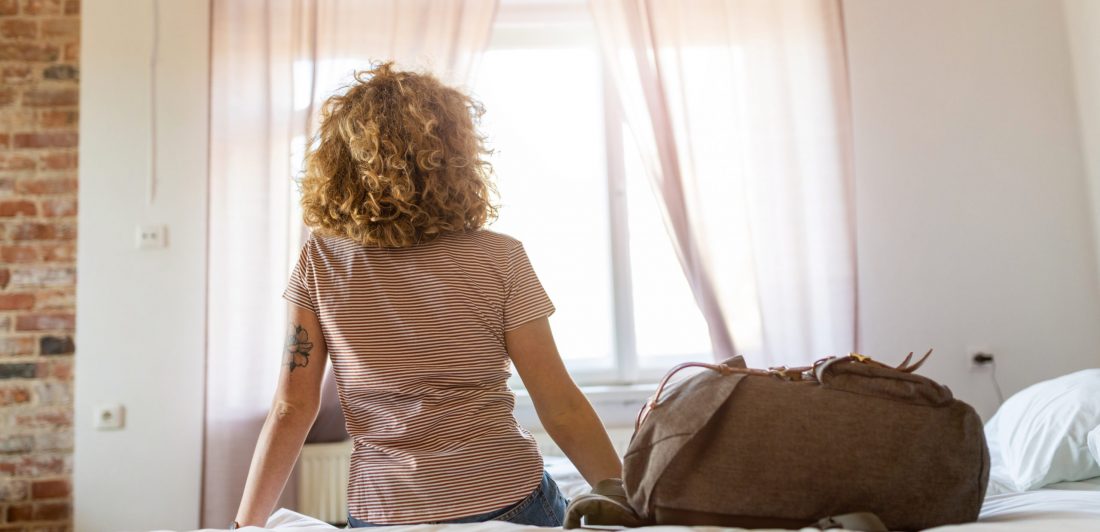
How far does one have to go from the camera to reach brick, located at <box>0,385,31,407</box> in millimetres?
2713

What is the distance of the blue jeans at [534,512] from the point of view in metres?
1.16

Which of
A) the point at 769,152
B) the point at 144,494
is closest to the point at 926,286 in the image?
the point at 769,152

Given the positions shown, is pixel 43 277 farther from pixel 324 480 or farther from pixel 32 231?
pixel 324 480

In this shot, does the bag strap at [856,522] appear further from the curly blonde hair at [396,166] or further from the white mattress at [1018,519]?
the curly blonde hair at [396,166]

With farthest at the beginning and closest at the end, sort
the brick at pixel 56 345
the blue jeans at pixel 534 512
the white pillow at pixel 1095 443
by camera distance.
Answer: the brick at pixel 56 345, the white pillow at pixel 1095 443, the blue jeans at pixel 534 512

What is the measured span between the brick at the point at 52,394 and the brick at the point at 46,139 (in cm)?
83

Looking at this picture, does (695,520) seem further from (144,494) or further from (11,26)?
(11,26)

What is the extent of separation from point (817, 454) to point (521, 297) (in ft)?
1.81

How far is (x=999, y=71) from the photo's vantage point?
2865 millimetres

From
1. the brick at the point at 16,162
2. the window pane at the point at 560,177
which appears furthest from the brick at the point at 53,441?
the window pane at the point at 560,177

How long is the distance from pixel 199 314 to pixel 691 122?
6.03 feet

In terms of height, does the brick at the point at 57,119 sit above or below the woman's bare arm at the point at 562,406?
above

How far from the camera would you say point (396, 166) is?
1225mm

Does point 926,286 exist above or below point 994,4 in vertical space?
below
